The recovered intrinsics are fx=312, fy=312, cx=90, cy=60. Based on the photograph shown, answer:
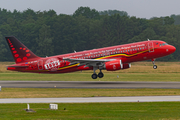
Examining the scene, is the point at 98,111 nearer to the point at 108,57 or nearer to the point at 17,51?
the point at 108,57

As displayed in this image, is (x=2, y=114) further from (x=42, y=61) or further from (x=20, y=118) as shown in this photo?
(x=42, y=61)

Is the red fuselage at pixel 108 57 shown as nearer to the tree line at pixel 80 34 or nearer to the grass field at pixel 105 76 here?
the grass field at pixel 105 76

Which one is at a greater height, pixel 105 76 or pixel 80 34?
pixel 80 34

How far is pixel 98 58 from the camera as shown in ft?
163

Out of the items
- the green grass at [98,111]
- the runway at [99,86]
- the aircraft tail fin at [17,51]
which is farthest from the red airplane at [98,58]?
the green grass at [98,111]

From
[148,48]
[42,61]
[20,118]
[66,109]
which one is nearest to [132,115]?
[66,109]

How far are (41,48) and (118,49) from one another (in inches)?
3569

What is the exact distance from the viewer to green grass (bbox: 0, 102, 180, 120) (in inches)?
821

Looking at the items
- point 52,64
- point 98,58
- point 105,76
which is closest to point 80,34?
point 105,76

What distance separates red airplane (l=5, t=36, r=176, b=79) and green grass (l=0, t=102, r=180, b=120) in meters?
21.9

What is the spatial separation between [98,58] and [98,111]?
2703 centimetres

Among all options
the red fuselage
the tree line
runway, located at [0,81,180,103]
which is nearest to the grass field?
the red fuselage

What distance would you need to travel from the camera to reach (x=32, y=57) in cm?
5256

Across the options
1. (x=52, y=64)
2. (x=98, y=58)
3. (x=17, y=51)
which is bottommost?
(x=52, y=64)
